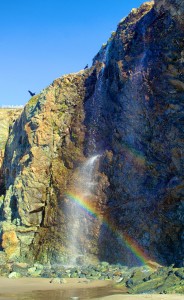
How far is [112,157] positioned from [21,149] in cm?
1371

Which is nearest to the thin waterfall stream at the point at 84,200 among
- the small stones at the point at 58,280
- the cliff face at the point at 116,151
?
the cliff face at the point at 116,151

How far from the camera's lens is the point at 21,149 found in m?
41.5

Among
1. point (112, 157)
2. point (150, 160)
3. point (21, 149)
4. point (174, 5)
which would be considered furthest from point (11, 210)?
point (174, 5)

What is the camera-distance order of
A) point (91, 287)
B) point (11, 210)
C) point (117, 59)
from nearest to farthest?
point (91, 287)
point (117, 59)
point (11, 210)

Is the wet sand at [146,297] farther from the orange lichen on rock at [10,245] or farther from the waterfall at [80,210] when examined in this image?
the orange lichen on rock at [10,245]

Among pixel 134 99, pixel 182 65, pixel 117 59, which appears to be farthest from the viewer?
pixel 117 59

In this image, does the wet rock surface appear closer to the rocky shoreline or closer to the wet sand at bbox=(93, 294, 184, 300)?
the rocky shoreline

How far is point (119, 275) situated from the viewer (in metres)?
23.6

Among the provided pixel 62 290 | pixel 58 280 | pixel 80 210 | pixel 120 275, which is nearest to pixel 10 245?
pixel 80 210

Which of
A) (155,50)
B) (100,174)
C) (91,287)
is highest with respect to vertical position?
(155,50)

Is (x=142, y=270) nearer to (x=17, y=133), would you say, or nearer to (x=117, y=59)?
(x=117, y=59)

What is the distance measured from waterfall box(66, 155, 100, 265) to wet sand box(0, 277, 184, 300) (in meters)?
6.99

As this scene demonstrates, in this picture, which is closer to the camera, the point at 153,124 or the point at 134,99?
the point at 153,124

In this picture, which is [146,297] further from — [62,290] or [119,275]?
[119,275]
